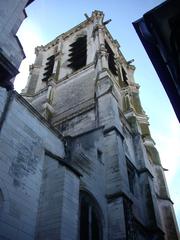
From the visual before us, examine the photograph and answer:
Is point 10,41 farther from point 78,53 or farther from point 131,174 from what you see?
point 78,53

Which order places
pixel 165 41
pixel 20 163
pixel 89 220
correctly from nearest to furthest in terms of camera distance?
pixel 165 41 → pixel 20 163 → pixel 89 220

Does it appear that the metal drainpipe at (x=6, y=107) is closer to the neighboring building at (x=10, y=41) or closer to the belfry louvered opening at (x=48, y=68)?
the neighboring building at (x=10, y=41)

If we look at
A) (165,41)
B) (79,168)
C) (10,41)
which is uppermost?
(79,168)

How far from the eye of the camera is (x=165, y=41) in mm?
4527

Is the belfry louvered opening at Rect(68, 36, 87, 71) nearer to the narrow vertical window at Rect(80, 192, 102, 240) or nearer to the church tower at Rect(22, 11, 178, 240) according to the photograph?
the church tower at Rect(22, 11, 178, 240)

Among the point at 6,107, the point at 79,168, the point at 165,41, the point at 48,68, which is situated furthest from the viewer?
the point at 48,68

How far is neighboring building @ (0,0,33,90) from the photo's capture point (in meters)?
4.38

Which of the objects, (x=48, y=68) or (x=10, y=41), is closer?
(x=10, y=41)

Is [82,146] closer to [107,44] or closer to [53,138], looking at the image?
[53,138]

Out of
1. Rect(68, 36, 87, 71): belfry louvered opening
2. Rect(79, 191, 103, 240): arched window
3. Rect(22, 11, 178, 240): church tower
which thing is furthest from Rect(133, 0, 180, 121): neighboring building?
Rect(68, 36, 87, 71): belfry louvered opening

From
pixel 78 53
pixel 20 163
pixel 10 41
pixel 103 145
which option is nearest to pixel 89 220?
pixel 20 163

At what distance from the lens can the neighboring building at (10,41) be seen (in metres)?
4.38

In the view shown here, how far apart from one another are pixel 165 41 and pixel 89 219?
6470 millimetres

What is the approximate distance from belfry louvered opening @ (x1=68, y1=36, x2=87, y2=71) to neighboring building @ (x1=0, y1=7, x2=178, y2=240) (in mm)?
2590
